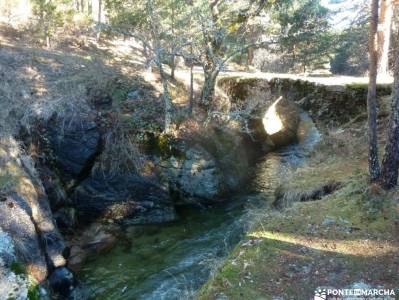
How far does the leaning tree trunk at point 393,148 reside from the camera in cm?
867

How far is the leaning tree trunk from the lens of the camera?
867 centimetres

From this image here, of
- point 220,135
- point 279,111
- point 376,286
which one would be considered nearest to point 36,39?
point 220,135

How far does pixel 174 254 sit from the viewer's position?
10.7m

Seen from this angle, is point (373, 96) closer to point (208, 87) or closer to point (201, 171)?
point (201, 171)

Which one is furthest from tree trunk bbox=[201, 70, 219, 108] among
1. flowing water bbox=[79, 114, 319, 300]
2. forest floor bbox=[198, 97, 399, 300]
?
forest floor bbox=[198, 97, 399, 300]

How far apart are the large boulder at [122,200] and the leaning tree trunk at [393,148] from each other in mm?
6591

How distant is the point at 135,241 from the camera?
456 inches

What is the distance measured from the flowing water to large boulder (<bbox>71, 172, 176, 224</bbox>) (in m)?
0.59

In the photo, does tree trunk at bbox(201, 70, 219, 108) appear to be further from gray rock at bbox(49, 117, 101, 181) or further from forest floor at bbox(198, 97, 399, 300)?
forest floor at bbox(198, 97, 399, 300)

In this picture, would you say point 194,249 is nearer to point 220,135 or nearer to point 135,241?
point 135,241

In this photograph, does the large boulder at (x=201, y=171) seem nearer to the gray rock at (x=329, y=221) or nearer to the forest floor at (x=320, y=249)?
the forest floor at (x=320, y=249)

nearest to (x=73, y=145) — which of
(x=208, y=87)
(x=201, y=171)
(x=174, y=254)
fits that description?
(x=201, y=171)

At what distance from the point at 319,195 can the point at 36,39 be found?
579 inches

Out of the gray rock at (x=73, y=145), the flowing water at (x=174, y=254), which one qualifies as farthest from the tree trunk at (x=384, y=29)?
the gray rock at (x=73, y=145)
